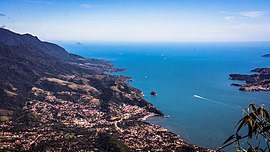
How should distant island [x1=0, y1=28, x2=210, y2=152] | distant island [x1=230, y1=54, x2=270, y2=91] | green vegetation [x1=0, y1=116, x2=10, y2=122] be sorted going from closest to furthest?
distant island [x1=0, y1=28, x2=210, y2=152] < green vegetation [x1=0, y1=116, x2=10, y2=122] < distant island [x1=230, y1=54, x2=270, y2=91]

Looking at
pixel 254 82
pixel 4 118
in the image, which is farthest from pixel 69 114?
pixel 254 82

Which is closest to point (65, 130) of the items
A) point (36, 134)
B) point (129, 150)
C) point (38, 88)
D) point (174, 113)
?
point (36, 134)

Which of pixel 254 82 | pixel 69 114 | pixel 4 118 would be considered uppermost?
pixel 254 82

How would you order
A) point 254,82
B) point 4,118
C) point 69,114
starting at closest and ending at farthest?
point 4,118 < point 69,114 < point 254,82

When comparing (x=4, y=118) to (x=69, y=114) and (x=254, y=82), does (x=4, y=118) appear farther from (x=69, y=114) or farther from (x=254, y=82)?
(x=254, y=82)

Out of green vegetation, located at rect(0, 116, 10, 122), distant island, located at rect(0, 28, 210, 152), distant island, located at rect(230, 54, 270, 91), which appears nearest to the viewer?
distant island, located at rect(0, 28, 210, 152)

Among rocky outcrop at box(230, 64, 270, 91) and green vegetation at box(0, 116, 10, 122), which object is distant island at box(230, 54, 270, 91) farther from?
green vegetation at box(0, 116, 10, 122)

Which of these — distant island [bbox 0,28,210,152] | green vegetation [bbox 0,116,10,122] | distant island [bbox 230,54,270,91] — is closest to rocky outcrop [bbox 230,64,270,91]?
distant island [bbox 230,54,270,91]

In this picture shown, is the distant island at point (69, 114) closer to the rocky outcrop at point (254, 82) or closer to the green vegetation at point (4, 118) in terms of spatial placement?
the green vegetation at point (4, 118)

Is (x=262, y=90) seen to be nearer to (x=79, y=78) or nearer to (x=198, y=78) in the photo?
(x=198, y=78)
